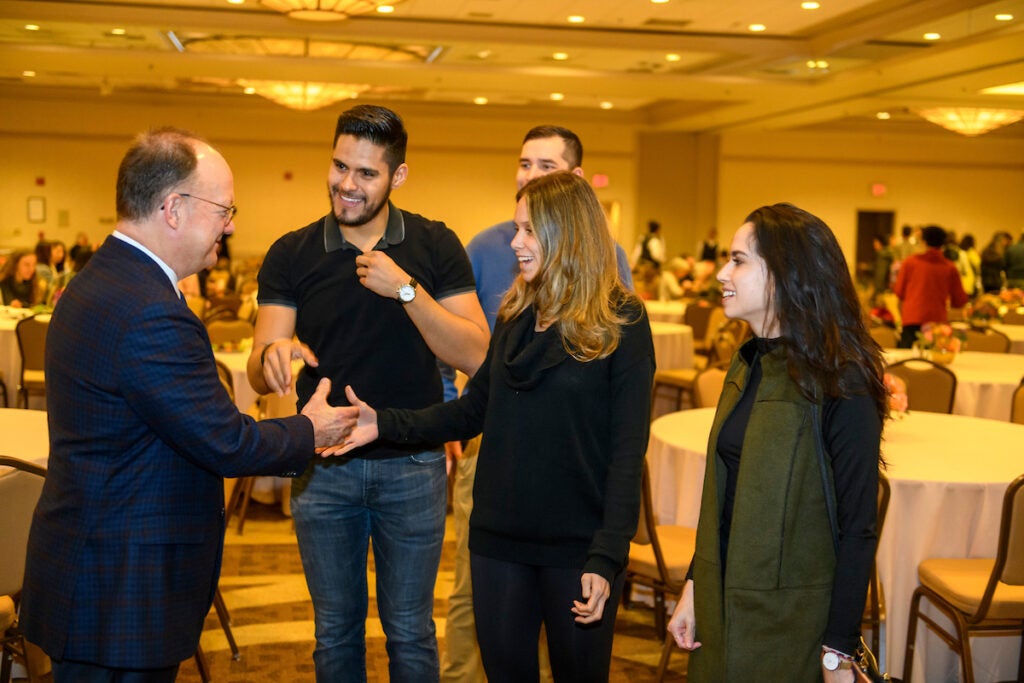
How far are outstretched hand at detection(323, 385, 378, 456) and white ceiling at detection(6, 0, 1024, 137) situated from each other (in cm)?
878

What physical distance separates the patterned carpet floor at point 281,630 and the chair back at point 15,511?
41.4 inches

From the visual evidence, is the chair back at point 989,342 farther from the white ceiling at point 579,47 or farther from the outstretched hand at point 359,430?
the outstretched hand at point 359,430

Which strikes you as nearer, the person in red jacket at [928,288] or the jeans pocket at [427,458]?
the jeans pocket at [427,458]

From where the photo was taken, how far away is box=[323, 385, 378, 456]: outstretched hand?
2549mm

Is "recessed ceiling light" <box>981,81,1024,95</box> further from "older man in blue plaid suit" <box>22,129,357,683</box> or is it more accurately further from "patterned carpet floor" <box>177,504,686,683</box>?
"older man in blue plaid suit" <box>22,129,357,683</box>

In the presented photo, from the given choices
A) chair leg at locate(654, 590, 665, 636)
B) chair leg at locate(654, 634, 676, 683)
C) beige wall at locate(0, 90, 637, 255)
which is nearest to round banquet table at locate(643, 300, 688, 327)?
chair leg at locate(654, 590, 665, 636)

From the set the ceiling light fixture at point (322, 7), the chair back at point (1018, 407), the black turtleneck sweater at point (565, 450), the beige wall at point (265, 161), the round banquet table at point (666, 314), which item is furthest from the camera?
the beige wall at point (265, 161)

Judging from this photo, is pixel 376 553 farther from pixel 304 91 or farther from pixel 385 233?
pixel 304 91

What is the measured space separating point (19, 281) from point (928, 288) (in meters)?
8.53

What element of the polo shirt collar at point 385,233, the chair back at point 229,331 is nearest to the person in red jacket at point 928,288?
the chair back at point 229,331

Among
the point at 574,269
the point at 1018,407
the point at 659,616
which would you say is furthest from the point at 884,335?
the point at 574,269

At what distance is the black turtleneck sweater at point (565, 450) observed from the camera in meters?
2.31

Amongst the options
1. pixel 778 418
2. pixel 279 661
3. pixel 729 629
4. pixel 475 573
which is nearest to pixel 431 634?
pixel 475 573

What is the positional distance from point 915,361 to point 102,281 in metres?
5.37
